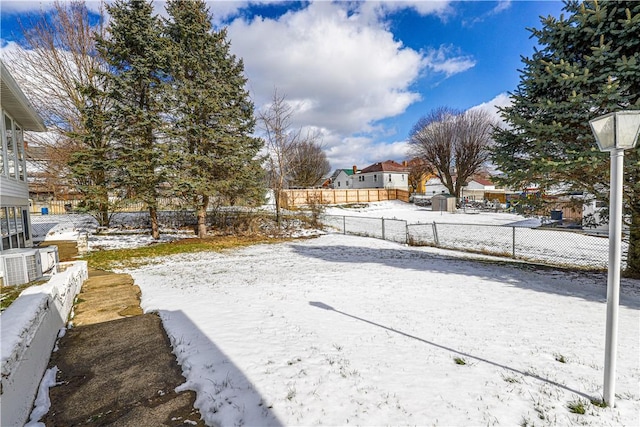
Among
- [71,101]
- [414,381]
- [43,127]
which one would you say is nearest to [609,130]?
[414,381]

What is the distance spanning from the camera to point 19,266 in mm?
5918

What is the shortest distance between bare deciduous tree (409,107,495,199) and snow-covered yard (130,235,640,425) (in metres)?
29.4

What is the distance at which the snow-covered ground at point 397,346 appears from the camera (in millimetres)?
2398

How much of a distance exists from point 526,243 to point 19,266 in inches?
689

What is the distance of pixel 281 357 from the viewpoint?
3195mm

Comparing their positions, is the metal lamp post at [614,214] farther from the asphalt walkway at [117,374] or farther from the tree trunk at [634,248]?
the tree trunk at [634,248]

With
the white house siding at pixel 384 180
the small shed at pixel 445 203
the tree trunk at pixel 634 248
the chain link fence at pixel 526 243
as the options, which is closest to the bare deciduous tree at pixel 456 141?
the small shed at pixel 445 203

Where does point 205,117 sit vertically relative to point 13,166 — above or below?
above

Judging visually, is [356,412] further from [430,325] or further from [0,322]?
[0,322]

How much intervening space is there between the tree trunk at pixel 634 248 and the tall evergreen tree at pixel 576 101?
0.06 feet

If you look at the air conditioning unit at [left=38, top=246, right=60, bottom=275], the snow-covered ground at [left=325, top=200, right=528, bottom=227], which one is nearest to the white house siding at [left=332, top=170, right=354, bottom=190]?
the snow-covered ground at [left=325, top=200, right=528, bottom=227]

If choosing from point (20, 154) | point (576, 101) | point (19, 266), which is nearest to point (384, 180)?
point (576, 101)

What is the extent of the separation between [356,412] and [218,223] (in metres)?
14.7

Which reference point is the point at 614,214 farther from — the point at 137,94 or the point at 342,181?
the point at 342,181
